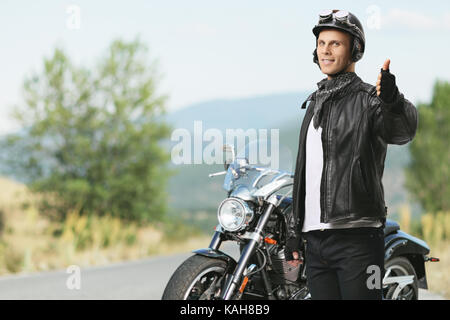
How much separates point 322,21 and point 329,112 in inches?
21.6

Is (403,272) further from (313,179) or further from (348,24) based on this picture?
(348,24)

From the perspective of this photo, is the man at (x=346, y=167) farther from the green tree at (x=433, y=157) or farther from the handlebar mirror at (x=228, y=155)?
the green tree at (x=433, y=157)

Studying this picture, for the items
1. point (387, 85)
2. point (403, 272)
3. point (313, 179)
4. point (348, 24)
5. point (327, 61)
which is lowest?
point (403, 272)

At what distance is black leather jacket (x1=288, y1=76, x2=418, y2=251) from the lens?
3.35 meters

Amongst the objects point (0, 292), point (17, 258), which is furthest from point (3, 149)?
point (0, 292)

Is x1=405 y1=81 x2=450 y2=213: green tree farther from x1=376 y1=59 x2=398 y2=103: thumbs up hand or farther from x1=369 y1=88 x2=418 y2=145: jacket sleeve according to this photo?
x1=376 y1=59 x2=398 y2=103: thumbs up hand

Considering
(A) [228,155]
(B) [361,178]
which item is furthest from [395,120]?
(A) [228,155]

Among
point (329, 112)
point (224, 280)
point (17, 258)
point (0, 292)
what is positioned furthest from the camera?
point (17, 258)

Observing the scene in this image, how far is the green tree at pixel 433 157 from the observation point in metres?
28.5

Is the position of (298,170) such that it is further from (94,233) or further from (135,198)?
(135,198)

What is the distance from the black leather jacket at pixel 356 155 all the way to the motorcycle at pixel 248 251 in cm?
115

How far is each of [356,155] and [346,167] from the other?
0.27 feet

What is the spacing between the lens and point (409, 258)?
5.91 metres

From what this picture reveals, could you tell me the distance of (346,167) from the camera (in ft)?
11.1
